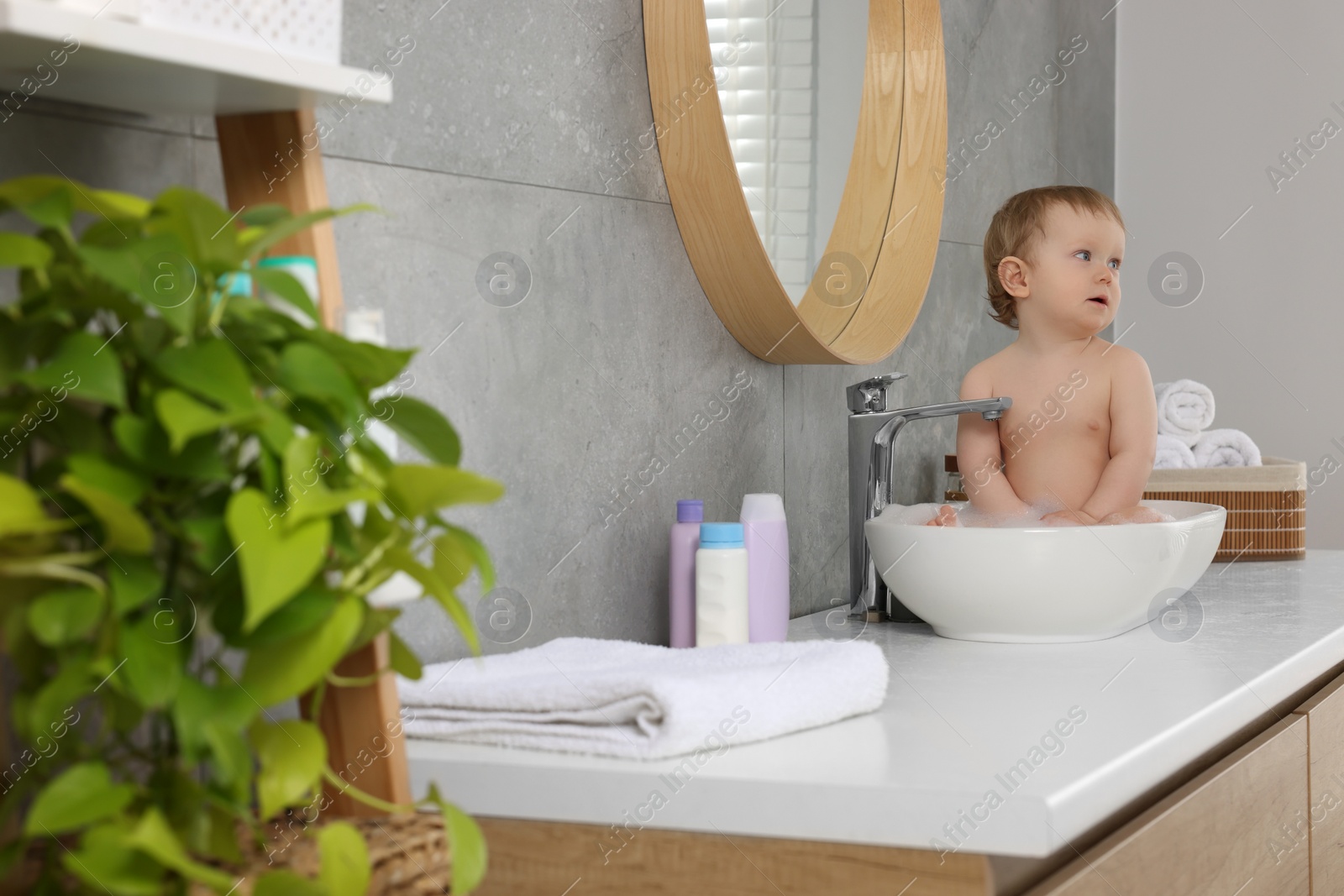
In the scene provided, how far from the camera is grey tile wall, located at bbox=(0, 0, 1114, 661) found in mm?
826

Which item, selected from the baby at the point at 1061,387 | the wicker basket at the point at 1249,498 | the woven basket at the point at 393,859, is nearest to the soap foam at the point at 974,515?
the baby at the point at 1061,387

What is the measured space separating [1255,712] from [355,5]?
791 millimetres

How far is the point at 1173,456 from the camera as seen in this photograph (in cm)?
156

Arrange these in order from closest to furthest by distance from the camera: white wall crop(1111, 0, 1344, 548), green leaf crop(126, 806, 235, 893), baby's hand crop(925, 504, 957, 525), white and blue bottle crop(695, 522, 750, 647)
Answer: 1. green leaf crop(126, 806, 235, 893)
2. white and blue bottle crop(695, 522, 750, 647)
3. baby's hand crop(925, 504, 957, 525)
4. white wall crop(1111, 0, 1344, 548)

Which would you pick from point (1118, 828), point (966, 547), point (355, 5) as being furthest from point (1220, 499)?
point (355, 5)

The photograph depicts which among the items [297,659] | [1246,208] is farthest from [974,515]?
[1246,208]

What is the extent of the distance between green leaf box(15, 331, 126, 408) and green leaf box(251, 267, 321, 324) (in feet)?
0.22

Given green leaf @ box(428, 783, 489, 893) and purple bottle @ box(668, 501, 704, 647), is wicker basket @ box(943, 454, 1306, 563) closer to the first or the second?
purple bottle @ box(668, 501, 704, 647)

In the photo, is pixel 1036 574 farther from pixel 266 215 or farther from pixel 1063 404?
pixel 266 215

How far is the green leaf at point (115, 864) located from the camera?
0.40m

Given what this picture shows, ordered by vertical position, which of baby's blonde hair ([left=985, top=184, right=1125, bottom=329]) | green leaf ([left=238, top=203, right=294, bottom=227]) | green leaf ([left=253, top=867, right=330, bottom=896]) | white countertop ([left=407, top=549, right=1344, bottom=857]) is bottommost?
white countertop ([left=407, top=549, right=1344, bottom=857])

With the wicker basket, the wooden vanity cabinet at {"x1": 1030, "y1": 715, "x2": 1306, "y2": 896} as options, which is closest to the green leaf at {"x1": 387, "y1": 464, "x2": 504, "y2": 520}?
the wooden vanity cabinet at {"x1": 1030, "y1": 715, "x2": 1306, "y2": 896}

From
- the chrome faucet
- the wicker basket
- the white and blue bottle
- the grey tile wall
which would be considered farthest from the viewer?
the wicker basket

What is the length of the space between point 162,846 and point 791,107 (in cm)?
107
